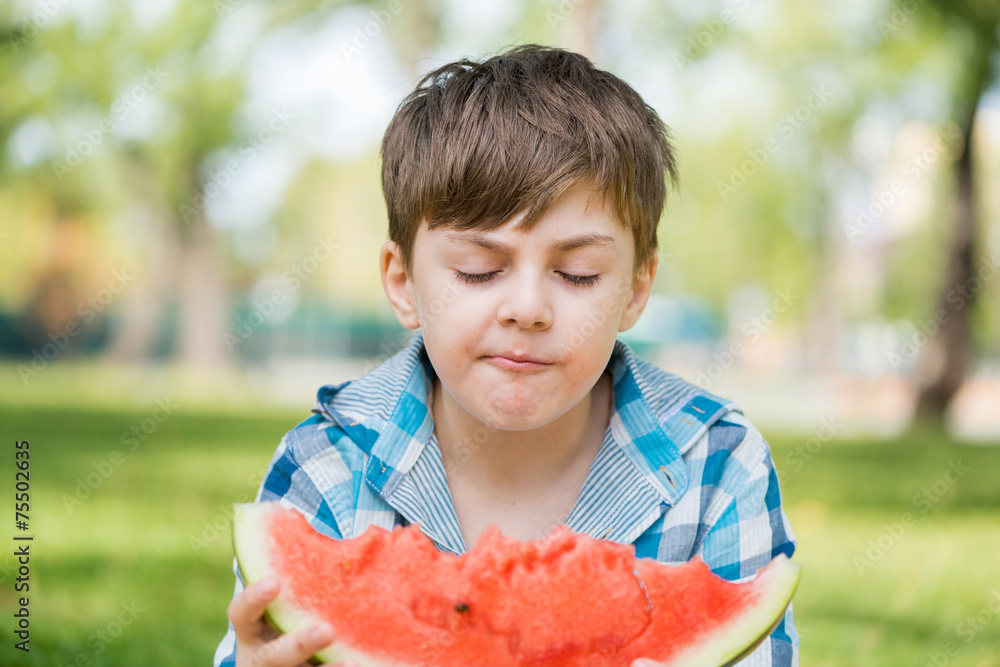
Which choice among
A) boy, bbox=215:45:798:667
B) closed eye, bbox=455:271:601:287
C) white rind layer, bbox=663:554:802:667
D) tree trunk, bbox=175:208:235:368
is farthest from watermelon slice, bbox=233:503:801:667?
tree trunk, bbox=175:208:235:368

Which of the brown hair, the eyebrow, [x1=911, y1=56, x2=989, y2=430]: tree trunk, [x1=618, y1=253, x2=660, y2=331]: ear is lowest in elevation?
[x1=911, y1=56, x2=989, y2=430]: tree trunk

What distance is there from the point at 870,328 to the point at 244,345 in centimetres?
2355

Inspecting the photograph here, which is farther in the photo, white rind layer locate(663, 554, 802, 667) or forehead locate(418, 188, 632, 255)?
forehead locate(418, 188, 632, 255)

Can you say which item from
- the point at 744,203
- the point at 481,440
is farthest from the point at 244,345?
the point at 481,440

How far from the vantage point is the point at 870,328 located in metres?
34.0

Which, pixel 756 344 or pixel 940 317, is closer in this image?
pixel 940 317

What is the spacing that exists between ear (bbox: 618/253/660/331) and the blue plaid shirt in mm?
213

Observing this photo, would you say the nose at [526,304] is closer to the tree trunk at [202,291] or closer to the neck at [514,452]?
the neck at [514,452]

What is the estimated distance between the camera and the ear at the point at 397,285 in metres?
2.11

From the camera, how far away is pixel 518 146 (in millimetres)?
1885

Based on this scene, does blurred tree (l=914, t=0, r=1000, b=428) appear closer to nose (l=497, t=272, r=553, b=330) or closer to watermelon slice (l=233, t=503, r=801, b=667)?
nose (l=497, t=272, r=553, b=330)

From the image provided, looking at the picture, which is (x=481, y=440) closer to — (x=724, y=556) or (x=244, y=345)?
(x=724, y=556)

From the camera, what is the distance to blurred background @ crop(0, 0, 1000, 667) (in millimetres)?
3832

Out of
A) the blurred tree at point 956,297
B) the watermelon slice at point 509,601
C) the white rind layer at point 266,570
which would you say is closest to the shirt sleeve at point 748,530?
the watermelon slice at point 509,601
